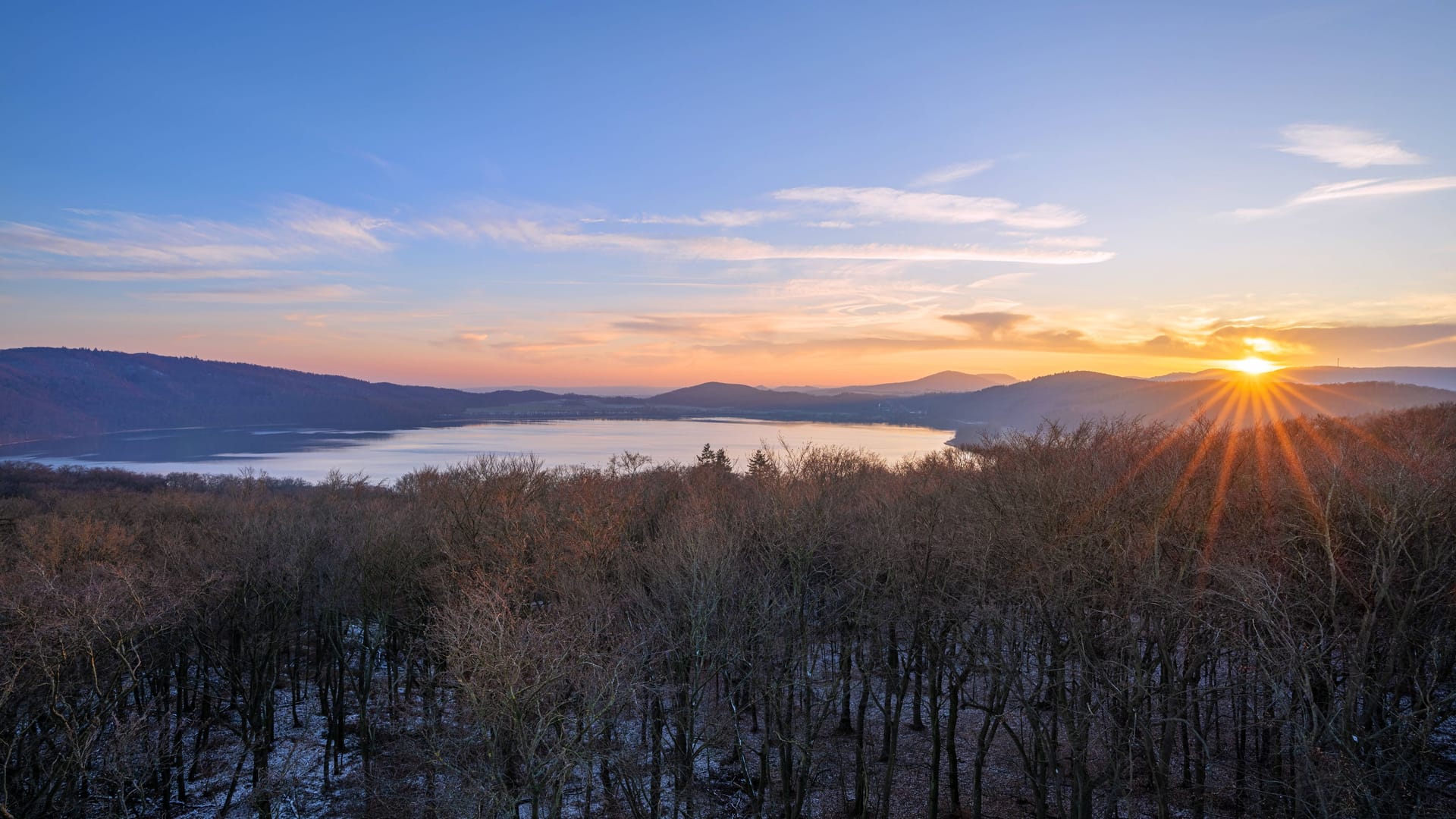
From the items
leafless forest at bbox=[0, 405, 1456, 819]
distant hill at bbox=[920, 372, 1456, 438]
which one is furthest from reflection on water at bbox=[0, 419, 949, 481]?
leafless forest at bbox=[0, 405, 1456, 819]

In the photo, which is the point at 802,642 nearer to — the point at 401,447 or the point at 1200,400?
the point at 1200,400

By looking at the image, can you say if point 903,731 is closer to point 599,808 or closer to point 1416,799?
point 599,808

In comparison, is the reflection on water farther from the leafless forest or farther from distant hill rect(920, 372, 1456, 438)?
the leafless forest

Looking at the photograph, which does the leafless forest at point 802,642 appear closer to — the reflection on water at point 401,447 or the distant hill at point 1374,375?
the reflection on water at point 401,447

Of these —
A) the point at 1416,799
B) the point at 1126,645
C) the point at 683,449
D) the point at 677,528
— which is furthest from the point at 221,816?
the point at 683,449

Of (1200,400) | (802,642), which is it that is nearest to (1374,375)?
(1200,400)

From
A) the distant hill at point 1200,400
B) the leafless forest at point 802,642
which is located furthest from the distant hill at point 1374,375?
the leafless forest at point 802,642

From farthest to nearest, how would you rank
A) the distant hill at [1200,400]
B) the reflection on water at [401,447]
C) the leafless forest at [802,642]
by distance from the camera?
the reflection on water at [401,447] → the distant hill at [1200,400] → the leafless forest at [802,642]
